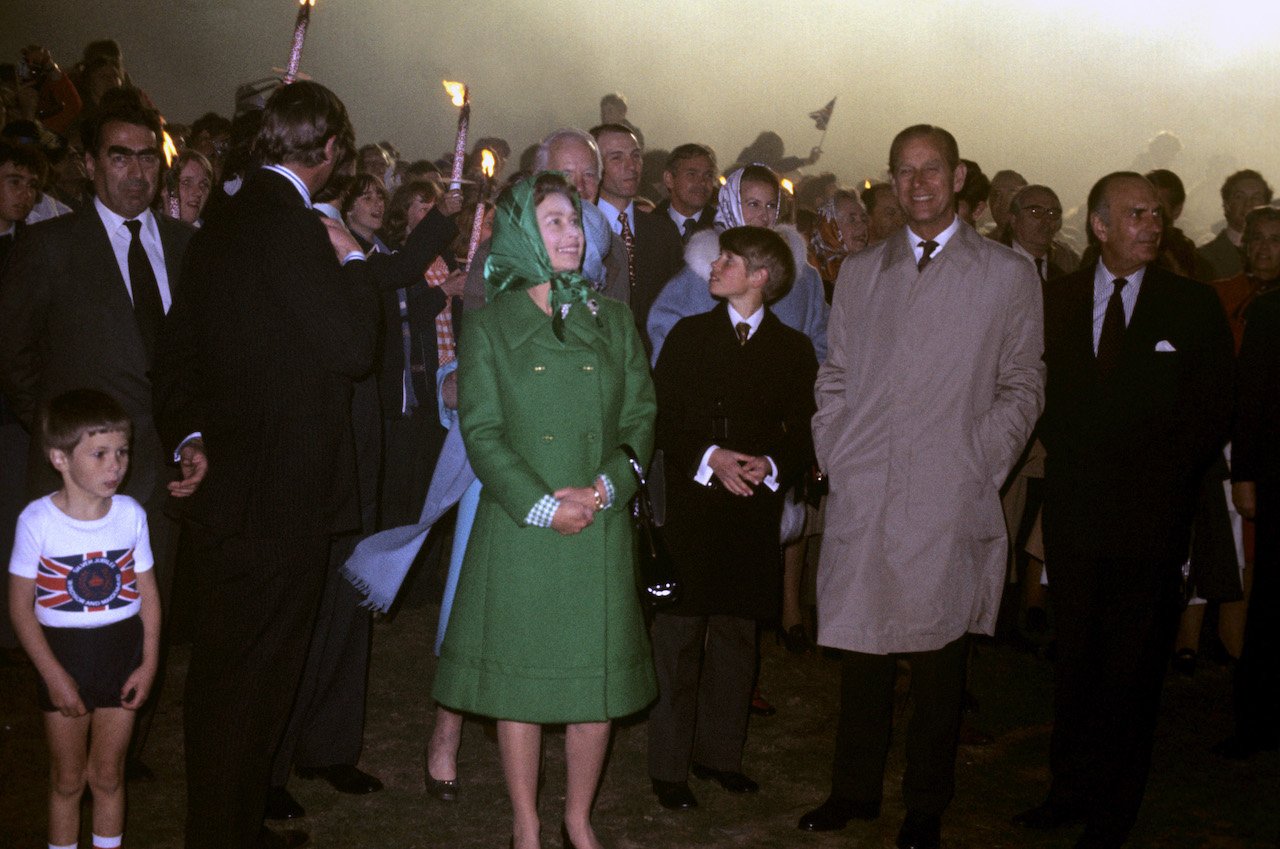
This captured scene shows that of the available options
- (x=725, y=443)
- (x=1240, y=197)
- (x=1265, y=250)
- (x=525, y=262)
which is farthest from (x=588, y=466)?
(x=1240, y=197)

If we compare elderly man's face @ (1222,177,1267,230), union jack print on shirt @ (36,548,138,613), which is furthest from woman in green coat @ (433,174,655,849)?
elderly man's face @ (1222,177,1267,230)

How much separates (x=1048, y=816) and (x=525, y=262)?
9.15ft

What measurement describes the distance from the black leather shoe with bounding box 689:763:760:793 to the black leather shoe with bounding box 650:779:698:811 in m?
0.20

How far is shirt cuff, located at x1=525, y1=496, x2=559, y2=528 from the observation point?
3.71 metres

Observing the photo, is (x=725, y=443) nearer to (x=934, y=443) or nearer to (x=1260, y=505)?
(x=934, y=443)

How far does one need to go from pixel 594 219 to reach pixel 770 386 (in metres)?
1.04

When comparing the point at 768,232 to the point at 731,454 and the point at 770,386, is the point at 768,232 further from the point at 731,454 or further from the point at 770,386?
the point at 731,454

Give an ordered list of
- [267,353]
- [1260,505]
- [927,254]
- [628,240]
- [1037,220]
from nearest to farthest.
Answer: [267,353], [927,254], [1260,505], [628,240], [1037,220]

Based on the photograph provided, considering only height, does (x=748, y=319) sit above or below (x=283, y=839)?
above

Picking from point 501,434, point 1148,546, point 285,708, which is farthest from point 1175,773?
point 285,708

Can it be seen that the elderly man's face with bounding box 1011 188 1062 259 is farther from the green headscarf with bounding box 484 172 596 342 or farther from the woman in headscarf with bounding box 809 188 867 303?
A: the green headscarf with bounding box 484 172 596 342

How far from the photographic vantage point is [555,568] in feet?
12.4

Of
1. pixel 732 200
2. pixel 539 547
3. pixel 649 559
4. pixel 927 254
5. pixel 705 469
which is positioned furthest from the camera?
pixel 732 200

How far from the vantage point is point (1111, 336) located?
4.45 meters
